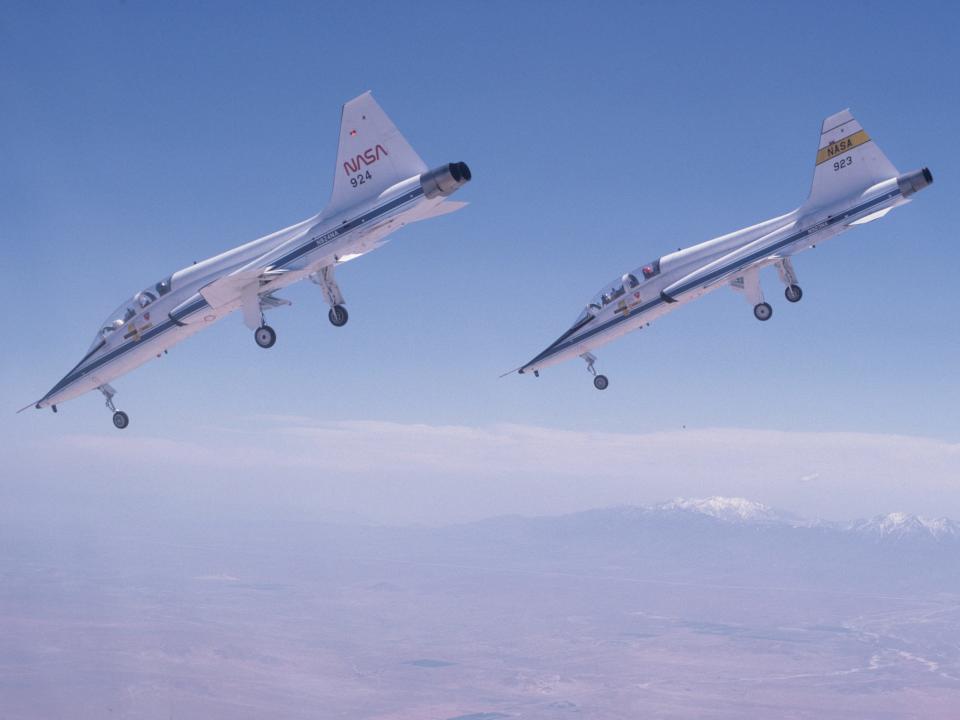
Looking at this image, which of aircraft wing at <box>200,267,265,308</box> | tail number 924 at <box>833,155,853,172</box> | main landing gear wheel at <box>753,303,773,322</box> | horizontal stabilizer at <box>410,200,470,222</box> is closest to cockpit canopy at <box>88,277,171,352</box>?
aircraft wing at <box>200,267,265,308</box>

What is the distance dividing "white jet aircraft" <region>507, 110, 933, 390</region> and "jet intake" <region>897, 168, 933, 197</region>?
0.16 feet

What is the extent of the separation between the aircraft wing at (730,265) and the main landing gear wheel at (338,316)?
2130 cm

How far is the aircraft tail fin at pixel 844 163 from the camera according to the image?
4872 centimetres

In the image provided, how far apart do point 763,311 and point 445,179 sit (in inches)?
954

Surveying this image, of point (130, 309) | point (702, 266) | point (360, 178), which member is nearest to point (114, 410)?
point (130, 309)

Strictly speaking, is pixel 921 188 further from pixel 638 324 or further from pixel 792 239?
pixel 638 324

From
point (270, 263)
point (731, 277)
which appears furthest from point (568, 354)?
point (270, 263)

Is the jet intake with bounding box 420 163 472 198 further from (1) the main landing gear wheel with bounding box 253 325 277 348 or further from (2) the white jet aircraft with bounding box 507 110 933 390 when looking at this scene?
(2) the white jet aircraft with bounding box 507 110 933 390

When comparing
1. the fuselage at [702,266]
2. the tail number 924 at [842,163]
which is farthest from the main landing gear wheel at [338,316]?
the tail number 924 at [842,163]

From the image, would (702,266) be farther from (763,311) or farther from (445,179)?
(445,179)

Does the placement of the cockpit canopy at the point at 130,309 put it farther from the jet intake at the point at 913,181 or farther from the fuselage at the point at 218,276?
the jet intake at the point at 913,181

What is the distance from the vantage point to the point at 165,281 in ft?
152

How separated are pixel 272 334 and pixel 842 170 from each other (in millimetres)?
32295

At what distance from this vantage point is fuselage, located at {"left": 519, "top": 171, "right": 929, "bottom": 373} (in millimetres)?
48875
